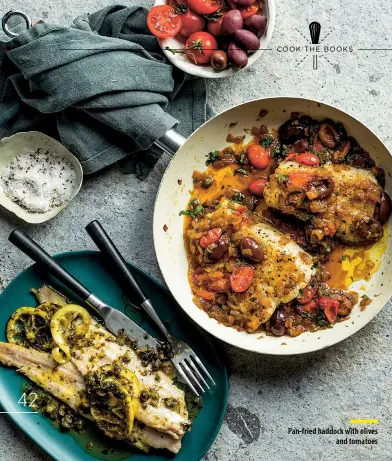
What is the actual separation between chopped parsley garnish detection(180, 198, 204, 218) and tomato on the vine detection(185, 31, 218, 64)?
3.18ft

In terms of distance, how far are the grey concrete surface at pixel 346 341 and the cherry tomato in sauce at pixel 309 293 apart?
1.67 feet

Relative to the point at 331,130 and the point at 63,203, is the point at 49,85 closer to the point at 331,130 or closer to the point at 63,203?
the point at 63,203

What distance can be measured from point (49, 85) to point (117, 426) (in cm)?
230

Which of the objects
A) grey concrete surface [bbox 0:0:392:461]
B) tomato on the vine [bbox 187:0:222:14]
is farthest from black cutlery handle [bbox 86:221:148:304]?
tomato on the vine [bbox 187:0:222:14]

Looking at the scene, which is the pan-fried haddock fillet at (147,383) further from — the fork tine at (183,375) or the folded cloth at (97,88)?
the folded cloth at (97,88)

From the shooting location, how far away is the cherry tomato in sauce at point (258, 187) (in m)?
3.98

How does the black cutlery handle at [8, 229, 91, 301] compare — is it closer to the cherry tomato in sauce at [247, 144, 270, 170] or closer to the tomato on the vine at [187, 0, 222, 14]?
the cherry tomato in sauce at [247, 144, 270, 170]

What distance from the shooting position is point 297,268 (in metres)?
3.77

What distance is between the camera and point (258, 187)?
3986 mm

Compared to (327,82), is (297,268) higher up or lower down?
lower down

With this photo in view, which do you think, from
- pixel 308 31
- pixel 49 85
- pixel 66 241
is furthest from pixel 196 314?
pixel 308 31

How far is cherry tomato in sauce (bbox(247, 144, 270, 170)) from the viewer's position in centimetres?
401

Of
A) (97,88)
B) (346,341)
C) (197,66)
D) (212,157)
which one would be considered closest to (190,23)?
(197,66)

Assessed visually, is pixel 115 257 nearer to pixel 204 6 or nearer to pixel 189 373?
pixel 189 373
